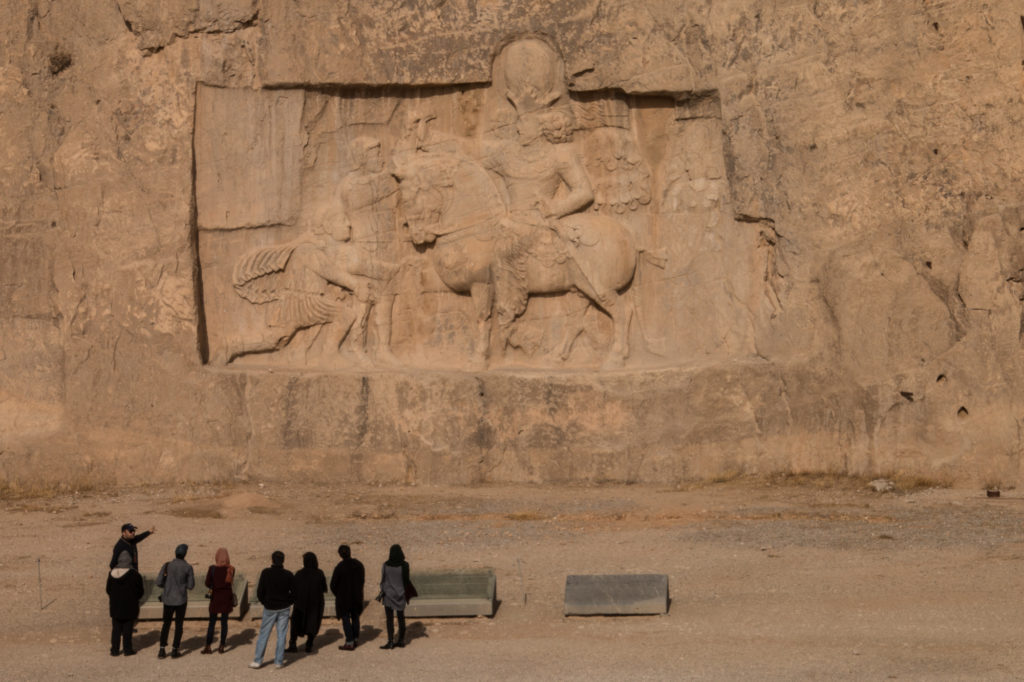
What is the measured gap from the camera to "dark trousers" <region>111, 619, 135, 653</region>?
1166cm

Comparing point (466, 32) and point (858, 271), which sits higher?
point (466, 32)

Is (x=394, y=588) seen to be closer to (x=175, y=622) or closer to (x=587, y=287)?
(x=175, y=622)

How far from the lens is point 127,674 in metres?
11.2

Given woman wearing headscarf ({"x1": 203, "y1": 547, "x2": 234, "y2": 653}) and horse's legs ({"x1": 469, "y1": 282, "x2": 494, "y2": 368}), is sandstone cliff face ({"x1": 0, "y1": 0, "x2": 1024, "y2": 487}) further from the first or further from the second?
woman wearing headscarf ({"x1": 203, "y1": 547, "x2": 234, "y2": 653})

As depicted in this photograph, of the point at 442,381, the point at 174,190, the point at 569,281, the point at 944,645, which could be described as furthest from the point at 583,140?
the point at 944,645

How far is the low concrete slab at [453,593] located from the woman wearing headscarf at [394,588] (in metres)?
0.61

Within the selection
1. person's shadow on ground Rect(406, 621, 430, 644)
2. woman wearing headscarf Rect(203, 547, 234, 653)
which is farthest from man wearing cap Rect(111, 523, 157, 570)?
person's shadow on ground Rect(406, 621, 430, 644)

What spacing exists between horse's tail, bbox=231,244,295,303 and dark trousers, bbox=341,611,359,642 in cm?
674

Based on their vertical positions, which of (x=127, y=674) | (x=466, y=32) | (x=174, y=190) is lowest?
(x=127, y=674)

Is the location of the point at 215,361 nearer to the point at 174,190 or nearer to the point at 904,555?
the point at 174,190

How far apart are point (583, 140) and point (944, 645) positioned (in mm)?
7926

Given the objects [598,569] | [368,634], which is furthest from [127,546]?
[598,569]

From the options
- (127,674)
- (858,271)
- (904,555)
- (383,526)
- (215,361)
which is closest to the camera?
(127,674)

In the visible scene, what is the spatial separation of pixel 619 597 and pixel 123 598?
3.53 m
